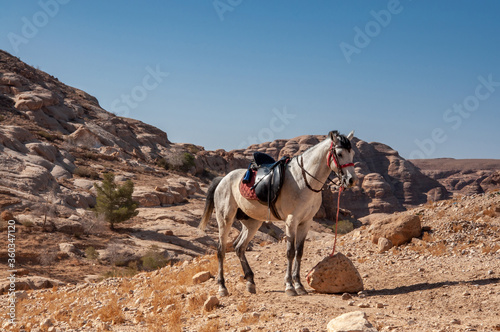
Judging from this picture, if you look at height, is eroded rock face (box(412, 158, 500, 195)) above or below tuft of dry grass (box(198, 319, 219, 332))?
above

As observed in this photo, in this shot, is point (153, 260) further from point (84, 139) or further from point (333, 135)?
point (84, 139)

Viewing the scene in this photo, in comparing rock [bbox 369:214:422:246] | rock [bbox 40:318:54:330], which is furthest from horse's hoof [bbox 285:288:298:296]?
rock [bbox 369:214:422:246]

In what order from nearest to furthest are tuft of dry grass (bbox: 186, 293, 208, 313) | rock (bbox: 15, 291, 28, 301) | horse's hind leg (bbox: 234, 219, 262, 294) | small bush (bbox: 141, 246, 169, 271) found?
tuft of dry grass (bbox: 186, 293, 208, 313)
horse's hind leg (bbox: 234, 219, 262, 294)
rock (bbox: 15, 291, 28, 301)
small bush (bbox: 141, 246, 169, 271)

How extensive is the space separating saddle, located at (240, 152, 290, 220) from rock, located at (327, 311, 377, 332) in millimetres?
2891

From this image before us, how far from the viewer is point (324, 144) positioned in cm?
738

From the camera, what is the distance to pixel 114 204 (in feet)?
97.5

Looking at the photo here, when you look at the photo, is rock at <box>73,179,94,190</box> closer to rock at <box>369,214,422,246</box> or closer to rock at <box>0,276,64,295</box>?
rock at <box>0,276,64,295</box>

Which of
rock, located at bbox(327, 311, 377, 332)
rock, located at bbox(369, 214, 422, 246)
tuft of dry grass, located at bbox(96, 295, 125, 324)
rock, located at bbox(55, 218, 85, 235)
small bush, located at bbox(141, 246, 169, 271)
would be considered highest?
rock, located at bbox(55, 218, 85, 235)

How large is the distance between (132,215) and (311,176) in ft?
82.9

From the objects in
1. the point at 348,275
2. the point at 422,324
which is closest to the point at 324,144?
the point at 348,275

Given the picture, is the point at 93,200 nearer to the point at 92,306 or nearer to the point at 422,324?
the point at 92,306

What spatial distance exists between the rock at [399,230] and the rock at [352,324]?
676 cm

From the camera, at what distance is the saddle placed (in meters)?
7.55

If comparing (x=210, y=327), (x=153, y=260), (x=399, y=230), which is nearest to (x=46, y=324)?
(x=210, y=327)
